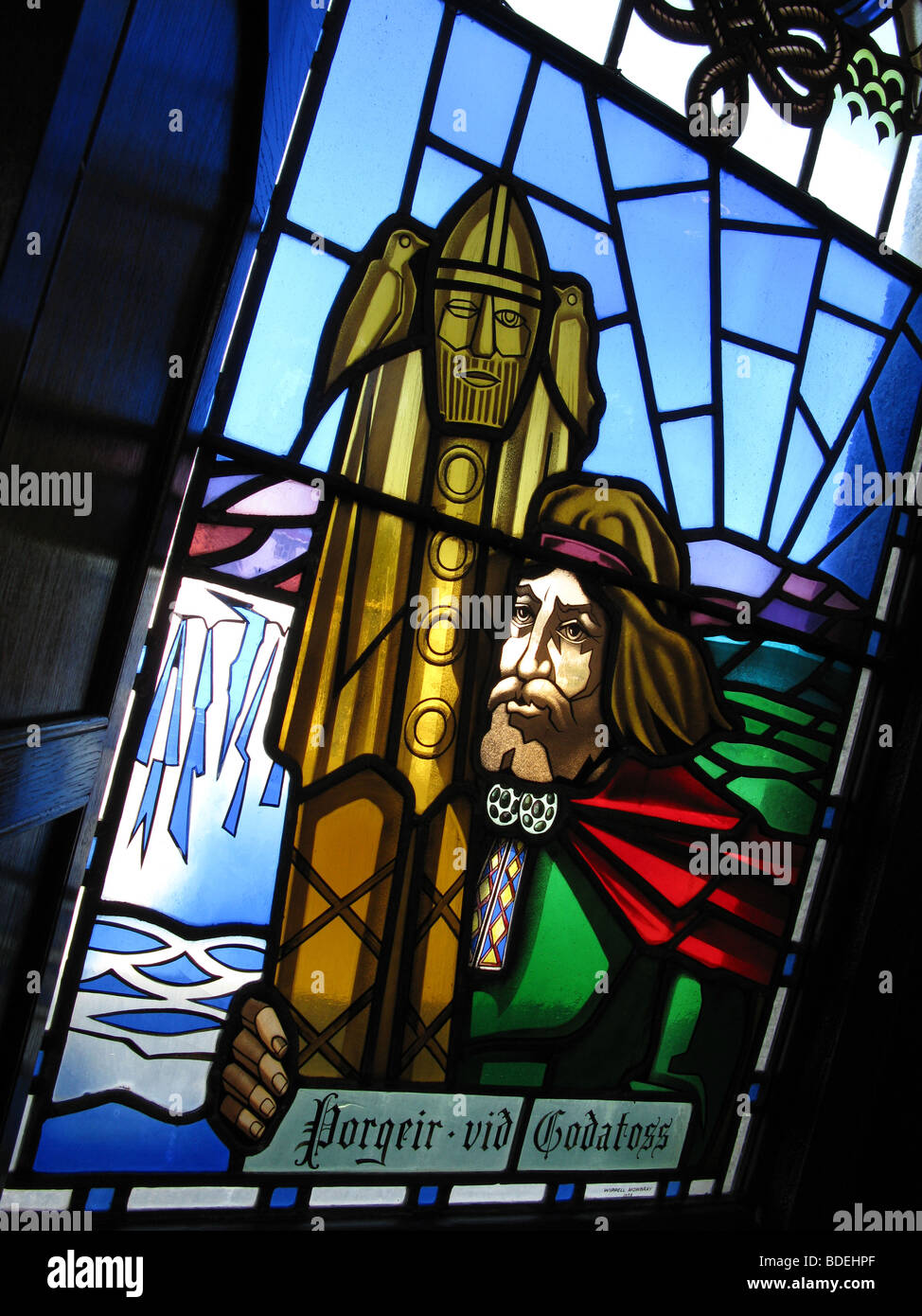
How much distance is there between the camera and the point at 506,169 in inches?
80.7

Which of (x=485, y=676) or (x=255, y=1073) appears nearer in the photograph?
(x=255, y=1073)

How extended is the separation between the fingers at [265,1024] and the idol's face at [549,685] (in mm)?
646

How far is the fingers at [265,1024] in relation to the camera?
177 centimetres

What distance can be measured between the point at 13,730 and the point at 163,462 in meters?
0.53

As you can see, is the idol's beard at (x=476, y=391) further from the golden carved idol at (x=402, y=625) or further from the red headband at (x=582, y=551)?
the red headband at (x=582, y=551)

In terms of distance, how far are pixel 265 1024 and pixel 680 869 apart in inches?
40.5

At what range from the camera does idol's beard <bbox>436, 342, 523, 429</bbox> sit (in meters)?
1.99

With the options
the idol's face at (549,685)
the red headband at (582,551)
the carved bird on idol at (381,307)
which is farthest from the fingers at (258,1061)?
the carved bird on idol at (381,307)

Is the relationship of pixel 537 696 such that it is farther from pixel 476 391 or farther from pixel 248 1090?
pixel 248 1090

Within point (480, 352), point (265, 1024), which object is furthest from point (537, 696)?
point (265, 1024)

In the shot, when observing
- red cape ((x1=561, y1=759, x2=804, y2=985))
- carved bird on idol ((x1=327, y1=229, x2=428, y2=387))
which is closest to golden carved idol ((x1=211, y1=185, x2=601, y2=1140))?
carved bird on idol ((x1=327, y1=229, x2=428, y2=387))

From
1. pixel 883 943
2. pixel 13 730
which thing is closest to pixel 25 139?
pixel 13 730

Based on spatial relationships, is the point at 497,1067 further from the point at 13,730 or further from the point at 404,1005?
the point at 13,730

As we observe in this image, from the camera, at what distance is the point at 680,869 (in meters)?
2.26
